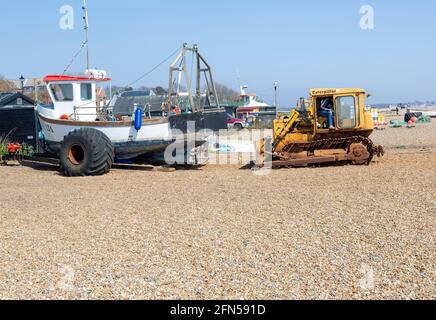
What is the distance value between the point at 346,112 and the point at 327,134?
718 mm

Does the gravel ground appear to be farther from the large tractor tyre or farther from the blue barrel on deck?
the blue barrel on deck

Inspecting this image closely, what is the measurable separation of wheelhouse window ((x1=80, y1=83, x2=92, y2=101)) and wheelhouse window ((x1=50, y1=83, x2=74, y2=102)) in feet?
0.92

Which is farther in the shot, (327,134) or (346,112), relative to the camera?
(327,134)

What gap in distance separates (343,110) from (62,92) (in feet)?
25.1

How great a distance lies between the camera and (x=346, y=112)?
14.3m

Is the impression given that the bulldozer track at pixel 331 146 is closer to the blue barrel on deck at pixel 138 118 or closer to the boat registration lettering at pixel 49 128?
the blue barrel on deck at pixel 138 118

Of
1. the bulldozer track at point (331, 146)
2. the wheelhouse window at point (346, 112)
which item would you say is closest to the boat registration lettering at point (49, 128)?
the bulldozer track at point (331, 146)

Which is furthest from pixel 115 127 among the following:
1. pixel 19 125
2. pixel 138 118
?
pixel 19 125

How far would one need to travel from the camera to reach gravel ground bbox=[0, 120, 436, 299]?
18.0 ft

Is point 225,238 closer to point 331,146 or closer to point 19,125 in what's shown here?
point 331,146

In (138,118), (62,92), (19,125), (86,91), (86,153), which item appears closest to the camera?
(86,153)

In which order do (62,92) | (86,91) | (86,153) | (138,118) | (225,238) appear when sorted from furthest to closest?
(86,91) < (62,92) < (138,118) < (86,153) < (225,238)

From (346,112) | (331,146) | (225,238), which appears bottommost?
(225,238)

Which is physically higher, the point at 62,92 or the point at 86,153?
the point at 62,92
